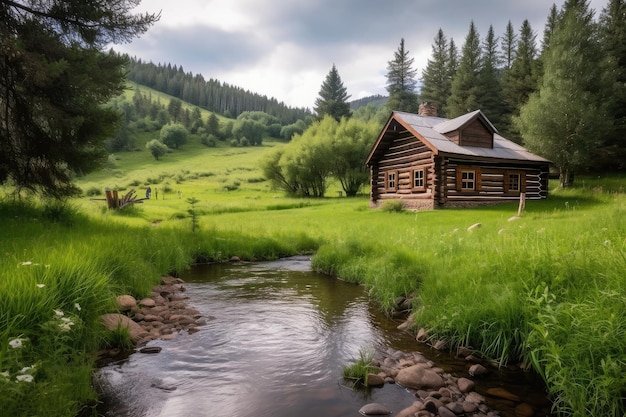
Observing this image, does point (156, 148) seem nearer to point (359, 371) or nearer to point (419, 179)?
point (419, 179)

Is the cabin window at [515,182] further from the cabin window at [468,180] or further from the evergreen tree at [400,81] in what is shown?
the evergreen tree at [400,81]

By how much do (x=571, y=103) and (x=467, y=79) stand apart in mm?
27924

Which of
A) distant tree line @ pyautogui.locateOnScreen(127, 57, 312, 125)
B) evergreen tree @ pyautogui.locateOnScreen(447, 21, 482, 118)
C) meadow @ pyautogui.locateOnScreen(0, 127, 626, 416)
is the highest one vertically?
distant tree line @ pyautogui.locateOnScreen(127, 57, 312, 125)

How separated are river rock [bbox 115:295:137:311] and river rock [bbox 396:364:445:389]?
A: 16.5 ft

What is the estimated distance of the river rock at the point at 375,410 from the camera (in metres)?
4.16

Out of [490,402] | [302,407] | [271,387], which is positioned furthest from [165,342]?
[490,402]

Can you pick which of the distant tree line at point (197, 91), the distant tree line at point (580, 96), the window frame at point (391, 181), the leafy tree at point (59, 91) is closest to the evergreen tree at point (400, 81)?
the distant tree line at point (580, 96)

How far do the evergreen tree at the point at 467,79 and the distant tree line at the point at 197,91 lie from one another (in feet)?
413

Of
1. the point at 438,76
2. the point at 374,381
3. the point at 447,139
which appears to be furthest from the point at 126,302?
the point at 438,76

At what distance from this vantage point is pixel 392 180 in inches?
1200

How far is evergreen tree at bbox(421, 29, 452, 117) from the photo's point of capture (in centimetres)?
6588

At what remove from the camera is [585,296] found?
484 centimetres

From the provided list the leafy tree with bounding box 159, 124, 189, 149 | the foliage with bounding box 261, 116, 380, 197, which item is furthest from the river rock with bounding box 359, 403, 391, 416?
the leafy tree with bounding box 159, 124, 189, 149

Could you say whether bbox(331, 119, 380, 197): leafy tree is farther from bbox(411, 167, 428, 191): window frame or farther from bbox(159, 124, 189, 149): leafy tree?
bbox(159, 124, 189, 149): leafy tree
